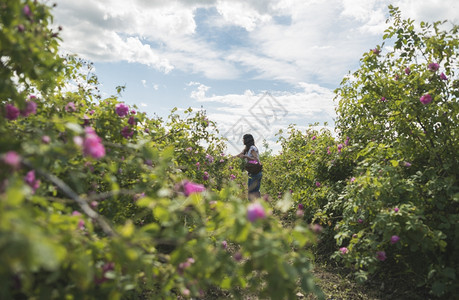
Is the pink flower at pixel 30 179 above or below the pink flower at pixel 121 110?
below

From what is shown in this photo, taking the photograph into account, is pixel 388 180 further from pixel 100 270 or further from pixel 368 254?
pixel 100 270

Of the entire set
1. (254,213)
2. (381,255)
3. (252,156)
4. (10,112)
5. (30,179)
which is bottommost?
(381,255)

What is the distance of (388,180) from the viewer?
8.64 ft

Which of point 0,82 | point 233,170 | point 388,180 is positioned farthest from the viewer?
point 233,170

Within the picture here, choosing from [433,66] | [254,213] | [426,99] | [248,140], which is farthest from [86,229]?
[248,140]

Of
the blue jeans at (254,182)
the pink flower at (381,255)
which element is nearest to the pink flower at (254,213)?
the pink flower at (381,255)

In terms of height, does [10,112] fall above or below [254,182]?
above

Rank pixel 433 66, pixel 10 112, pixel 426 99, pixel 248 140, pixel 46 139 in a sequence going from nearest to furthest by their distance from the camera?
1. pixel 46 139
2. pixel 10 112
3. pixel 426 99
4. pixel 433 66
5. pixel 248 140

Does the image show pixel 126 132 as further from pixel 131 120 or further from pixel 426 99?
pixel 426 99

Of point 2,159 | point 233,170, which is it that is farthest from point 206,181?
point 2,159

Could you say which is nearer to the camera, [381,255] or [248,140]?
[381,255]

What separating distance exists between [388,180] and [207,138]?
3.03 meters

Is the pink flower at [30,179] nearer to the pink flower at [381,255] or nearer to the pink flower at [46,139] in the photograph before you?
the pink flower at [46,139]

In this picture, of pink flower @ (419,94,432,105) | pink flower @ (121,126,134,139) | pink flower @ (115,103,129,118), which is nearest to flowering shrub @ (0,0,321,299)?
pink flower @ (121,126,134,139)
